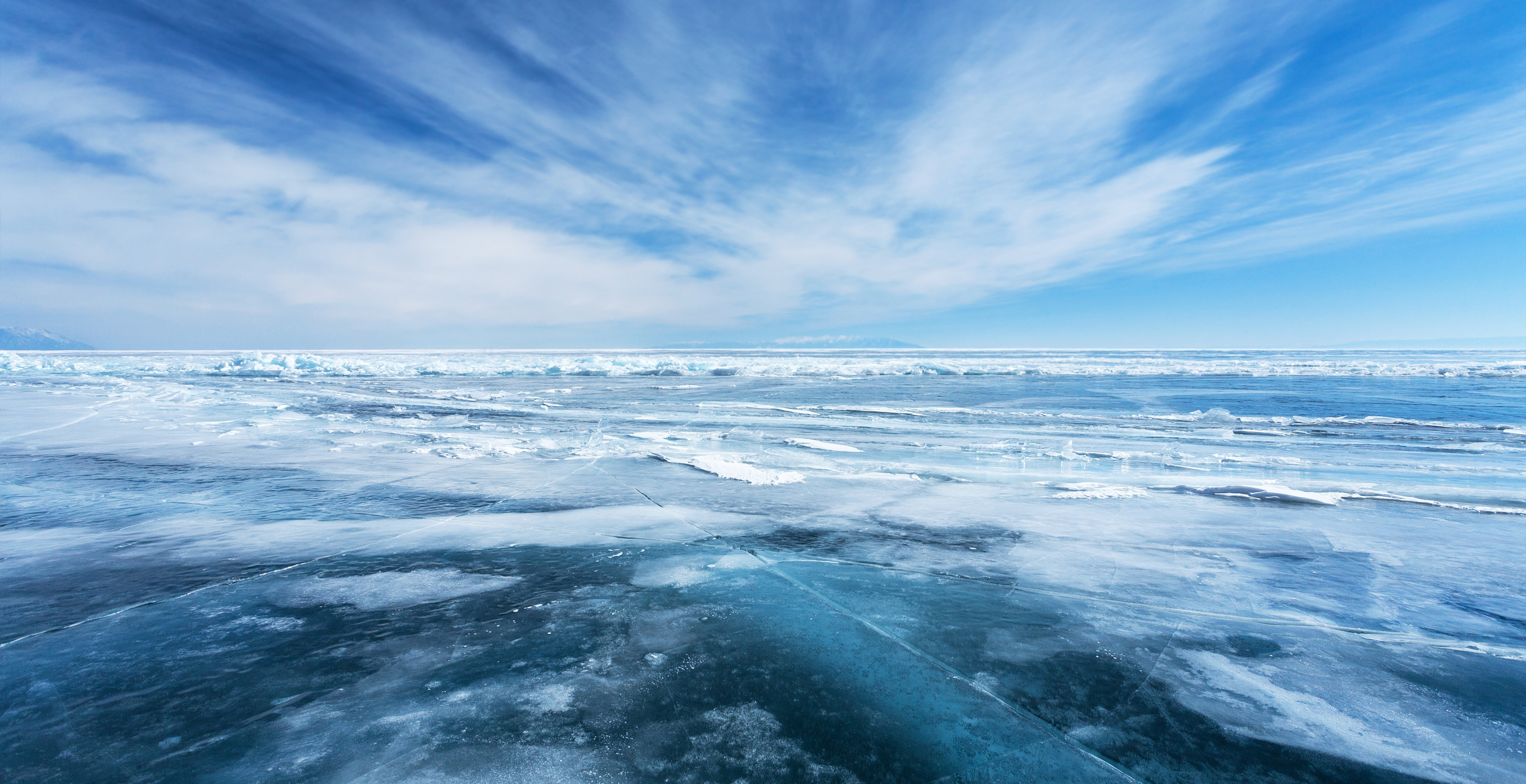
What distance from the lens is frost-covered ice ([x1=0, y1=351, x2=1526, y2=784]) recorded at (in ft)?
6.30

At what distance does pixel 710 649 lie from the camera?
8.38ft

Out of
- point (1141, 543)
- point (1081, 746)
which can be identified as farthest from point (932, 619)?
point (1141, 543)

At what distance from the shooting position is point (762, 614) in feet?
9.65

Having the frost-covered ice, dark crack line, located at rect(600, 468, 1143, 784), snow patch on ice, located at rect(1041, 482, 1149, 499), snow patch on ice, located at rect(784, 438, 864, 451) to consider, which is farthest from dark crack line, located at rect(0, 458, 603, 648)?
snow patch on ice, located at rect(1041, 482, 1149, 499)

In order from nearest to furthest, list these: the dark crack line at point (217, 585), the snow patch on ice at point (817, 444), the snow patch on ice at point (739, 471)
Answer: the dark crack line at point (217, 585), the snow patch on ice at point (739, 471), the snow patch on ice at point (817, 444)

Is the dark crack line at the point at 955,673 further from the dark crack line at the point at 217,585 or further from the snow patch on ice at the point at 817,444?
the snow patch on ice at the point at 817,444

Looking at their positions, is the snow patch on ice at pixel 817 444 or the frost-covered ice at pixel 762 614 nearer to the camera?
the frost-covered ice at pixel 762 614

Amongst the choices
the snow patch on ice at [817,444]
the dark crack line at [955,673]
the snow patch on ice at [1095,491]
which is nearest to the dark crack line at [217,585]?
the dark crack line at [955,673]

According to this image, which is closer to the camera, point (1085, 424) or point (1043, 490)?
point (1043, 490)

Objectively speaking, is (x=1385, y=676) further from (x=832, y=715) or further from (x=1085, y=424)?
(x=1085, y=424)

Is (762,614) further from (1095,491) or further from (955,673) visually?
(1095,491)

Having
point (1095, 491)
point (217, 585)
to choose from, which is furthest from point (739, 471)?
point (217, 585)

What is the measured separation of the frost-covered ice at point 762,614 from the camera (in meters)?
1.92

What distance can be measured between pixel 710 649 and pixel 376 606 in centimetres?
176
